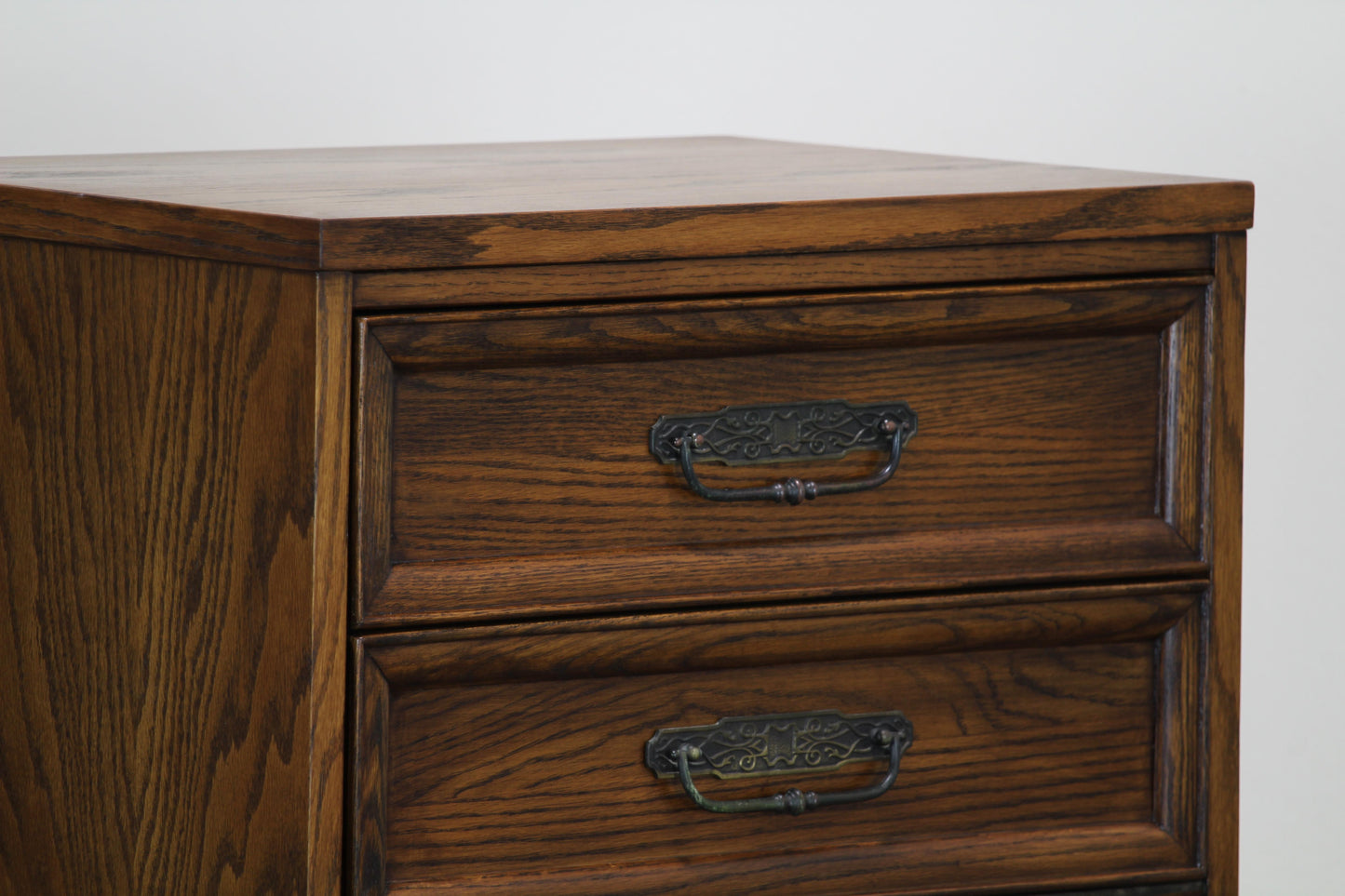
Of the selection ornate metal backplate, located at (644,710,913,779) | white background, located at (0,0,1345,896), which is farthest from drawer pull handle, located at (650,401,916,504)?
white background, located at (0,0,1345,896)

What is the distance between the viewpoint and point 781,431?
3.16 feet

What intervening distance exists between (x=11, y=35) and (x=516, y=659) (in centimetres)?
87

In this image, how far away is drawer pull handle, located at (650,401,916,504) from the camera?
0.95m

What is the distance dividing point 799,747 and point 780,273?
245 millimetres

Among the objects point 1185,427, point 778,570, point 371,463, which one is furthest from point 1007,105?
point 371,463

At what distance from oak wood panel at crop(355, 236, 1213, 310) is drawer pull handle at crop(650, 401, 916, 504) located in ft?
0.21

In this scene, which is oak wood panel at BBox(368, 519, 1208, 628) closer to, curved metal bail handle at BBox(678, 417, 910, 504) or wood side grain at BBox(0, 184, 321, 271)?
curved metal bail handle at BBox(678, 417, 910, 504)

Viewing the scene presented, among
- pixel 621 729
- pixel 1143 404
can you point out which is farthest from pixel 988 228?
pixel 621 729

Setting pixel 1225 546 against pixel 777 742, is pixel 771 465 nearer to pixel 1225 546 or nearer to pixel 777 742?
pixel 777 742

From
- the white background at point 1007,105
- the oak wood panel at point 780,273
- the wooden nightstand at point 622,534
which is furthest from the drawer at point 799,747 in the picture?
the white background at point 1007,105

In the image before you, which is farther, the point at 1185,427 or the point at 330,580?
the point at 1185,427

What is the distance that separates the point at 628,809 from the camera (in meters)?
0.97

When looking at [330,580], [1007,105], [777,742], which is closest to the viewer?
[330,580]

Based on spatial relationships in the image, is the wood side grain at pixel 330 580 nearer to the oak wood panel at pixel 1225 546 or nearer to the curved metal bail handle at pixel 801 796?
the curved metal bail handle at pixel 801 796
